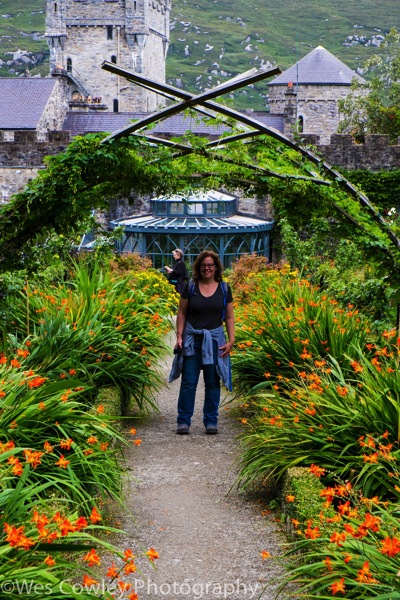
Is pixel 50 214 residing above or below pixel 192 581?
above

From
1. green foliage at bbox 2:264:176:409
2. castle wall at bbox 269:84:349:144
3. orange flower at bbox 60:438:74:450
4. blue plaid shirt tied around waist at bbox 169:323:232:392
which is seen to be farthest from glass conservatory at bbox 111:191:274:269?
castle wall at bbox 269:84:349:144

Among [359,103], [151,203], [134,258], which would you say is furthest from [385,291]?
[359,103]

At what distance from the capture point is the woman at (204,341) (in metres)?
7.50

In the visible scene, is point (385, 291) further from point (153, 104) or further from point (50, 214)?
point (153, 104)

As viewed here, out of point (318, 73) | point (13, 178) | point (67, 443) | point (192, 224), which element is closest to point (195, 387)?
point (67, 443)

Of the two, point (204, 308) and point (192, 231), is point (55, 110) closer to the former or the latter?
point (192, 231)

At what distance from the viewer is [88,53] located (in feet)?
195

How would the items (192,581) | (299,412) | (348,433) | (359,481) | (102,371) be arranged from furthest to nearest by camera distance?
1. (102,371)
2. (299,412)
3. (348,433)
4. (359,481)
5. (192,581)

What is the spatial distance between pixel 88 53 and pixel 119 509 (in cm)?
5721

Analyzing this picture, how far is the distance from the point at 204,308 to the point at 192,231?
12973mm

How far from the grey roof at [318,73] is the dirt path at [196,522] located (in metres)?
48.3

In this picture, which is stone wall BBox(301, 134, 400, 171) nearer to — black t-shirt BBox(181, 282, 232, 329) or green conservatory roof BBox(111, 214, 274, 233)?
green conservatory roof BBox(111, 214, 274, 233)

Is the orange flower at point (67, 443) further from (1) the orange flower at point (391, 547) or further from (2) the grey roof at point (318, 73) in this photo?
(2) the grey roof at point (318, 73)

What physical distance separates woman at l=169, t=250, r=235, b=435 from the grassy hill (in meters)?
94.7
